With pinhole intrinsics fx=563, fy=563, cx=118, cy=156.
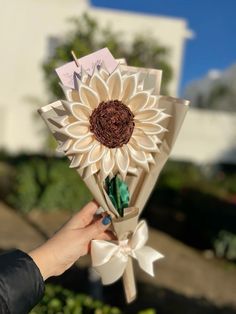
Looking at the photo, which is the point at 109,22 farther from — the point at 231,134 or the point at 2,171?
the point at 2,171

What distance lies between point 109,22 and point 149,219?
9066mm

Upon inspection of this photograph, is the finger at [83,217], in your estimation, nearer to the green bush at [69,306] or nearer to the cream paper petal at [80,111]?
the cream paper petal at [80,111]

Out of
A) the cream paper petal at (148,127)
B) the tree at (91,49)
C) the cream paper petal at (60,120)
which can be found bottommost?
the tree at (91,49)

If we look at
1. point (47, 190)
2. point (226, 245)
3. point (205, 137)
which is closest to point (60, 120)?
point (226, 245)

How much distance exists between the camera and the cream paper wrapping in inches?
85.8

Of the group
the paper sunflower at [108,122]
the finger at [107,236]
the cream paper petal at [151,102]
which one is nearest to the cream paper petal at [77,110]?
the paper sunflower at [108,122]

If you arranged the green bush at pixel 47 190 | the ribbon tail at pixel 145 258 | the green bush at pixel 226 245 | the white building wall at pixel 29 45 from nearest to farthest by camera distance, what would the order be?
the ribbon tail at pixel 145 258 < the green bush at pixel 226 245 < the green bush at pixel 47 190 < the white building wall at pixel 29 45

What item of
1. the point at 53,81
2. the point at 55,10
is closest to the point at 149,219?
the point at 53,81

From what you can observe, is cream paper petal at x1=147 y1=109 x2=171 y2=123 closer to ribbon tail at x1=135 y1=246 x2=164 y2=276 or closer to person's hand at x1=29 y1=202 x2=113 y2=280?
person's hand at x1=29 y1=202 x2=113 y2=280

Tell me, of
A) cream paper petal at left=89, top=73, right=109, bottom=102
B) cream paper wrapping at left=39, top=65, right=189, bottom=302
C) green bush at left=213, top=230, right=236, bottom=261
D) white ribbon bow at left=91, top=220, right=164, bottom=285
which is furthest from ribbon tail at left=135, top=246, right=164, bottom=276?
green bush at left=213, top=230, right=236, bottom=261

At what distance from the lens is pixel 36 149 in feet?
60.8

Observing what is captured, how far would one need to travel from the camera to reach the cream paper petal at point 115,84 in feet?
6.85

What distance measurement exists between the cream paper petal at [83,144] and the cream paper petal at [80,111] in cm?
7

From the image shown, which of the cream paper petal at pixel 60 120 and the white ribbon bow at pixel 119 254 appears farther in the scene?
the white ribbon bow at pixel 119 254
